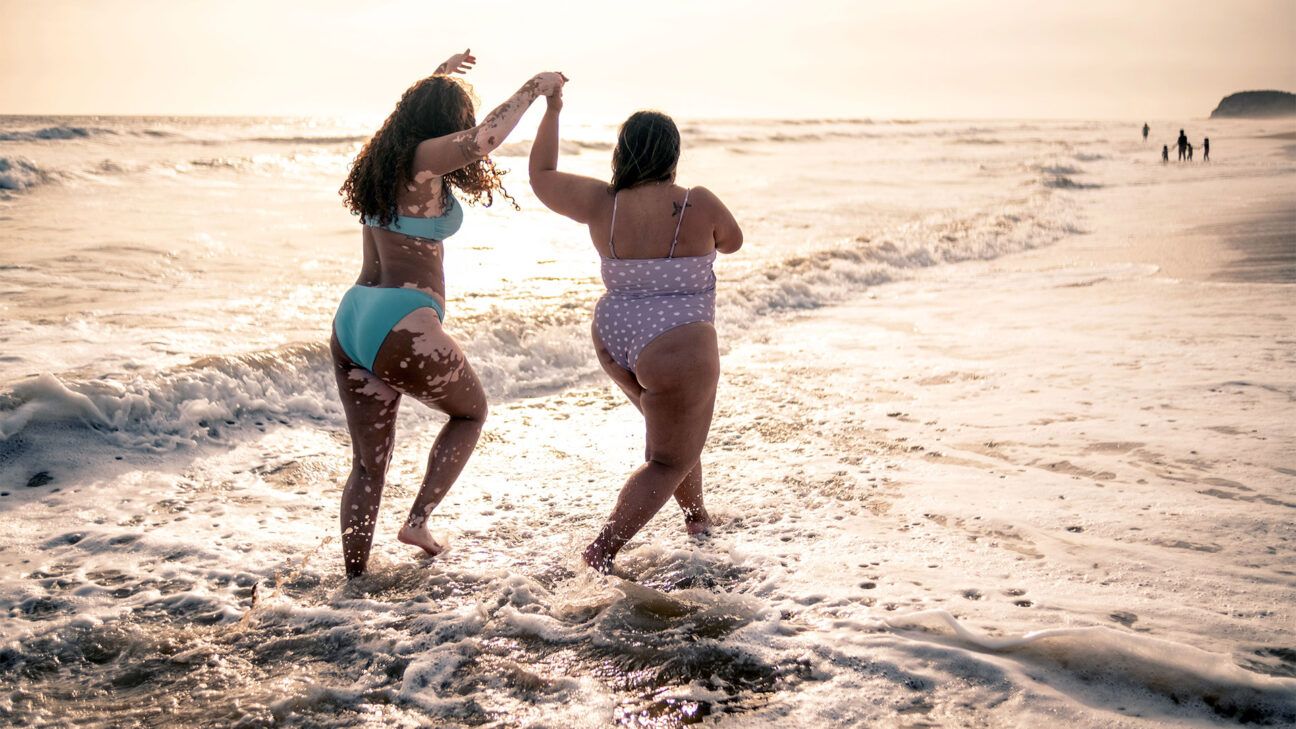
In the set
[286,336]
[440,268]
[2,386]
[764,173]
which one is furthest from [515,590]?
[764,173]

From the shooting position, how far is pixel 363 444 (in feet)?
12.4

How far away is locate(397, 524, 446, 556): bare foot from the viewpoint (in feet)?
12.9

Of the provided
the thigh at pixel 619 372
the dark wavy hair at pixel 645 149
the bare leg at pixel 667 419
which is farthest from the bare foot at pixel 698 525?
the dark wavy hair at pixel 645 149

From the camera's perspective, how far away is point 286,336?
7723 millimetres

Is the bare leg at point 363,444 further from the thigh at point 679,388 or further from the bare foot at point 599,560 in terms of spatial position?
the thigh at point 679,388

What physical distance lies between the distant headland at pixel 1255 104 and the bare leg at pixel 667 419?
7141 inches

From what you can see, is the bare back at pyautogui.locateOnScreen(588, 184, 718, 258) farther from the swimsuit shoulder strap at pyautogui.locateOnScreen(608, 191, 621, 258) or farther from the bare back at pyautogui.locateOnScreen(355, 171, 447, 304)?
the bare back at pyautogui.locateOnScreen(355, 171, 447, 304)

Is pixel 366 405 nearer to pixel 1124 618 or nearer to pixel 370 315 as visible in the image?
pixel 370 315

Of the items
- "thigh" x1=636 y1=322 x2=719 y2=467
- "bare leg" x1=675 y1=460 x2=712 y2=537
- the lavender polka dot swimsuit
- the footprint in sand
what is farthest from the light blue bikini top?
the footprint in sand

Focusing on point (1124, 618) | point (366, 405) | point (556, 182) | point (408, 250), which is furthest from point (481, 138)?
point (1124, 618)

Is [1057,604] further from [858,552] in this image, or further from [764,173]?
[764,173]

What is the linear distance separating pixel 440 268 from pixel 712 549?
5.61 feet

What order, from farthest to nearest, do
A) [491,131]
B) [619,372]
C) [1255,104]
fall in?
[1255,104], [619,372], [491,131]

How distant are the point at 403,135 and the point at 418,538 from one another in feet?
5.53
